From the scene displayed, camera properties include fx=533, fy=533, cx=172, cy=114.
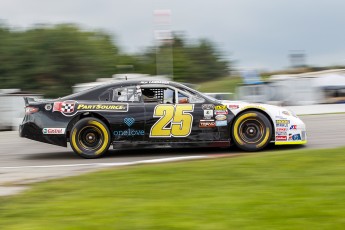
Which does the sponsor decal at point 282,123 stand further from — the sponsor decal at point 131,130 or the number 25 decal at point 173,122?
the sponsor decal at point 131,130

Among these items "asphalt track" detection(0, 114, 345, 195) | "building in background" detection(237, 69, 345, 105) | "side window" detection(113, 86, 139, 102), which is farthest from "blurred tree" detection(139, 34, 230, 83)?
"side window" detection(113, 86, 139, 102)

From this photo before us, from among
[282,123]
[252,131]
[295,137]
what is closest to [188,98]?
[252,131]

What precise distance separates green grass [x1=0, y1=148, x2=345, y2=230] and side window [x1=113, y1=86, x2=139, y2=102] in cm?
239

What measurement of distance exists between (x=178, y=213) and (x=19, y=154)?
6.63 m

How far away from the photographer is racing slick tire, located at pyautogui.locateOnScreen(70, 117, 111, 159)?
30.7 ft

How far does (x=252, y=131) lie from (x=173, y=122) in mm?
1403

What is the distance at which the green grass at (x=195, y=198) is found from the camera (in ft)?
14.9

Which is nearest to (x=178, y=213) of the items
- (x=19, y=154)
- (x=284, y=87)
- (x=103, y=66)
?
(x=19, y=154)

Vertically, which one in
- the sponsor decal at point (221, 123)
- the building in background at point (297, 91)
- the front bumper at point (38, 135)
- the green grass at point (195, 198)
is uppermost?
the building in background at point (297, 91)

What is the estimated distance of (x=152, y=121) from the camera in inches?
365

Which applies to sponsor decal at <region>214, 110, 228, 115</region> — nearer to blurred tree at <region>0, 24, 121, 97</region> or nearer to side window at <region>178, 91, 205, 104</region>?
side window at <region>178, 91, 205, 104</region>

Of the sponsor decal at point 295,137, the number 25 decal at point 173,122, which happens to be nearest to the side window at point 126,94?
the number 25 decal at point 173,122

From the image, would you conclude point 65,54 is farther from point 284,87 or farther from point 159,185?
point 159,185

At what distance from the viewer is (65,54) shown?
36.8 m
